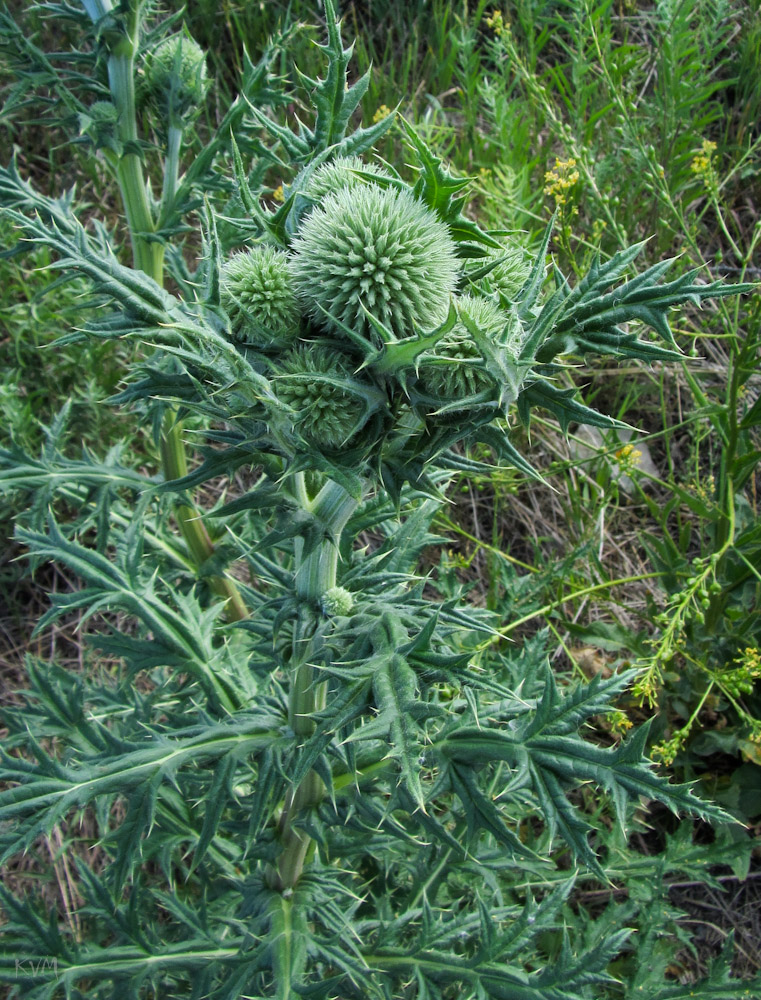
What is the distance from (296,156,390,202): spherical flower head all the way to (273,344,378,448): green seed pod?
355 millimetres

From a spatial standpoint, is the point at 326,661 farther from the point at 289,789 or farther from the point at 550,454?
the point at 550,454

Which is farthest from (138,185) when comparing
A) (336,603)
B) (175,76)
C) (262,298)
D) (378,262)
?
(336,603)

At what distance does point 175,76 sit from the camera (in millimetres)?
2674

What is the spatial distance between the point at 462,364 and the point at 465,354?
0.03 meters

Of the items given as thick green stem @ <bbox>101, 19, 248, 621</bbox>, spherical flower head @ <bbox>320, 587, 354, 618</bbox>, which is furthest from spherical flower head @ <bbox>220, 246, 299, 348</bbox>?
thick green stem @ <bbox>101, 19, 248, 621</bbox>

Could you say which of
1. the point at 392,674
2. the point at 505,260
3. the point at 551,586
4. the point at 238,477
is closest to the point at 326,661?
the point at 392,674

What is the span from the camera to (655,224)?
14.0 ft

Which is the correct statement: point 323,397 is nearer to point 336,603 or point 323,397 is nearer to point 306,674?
point 336,603

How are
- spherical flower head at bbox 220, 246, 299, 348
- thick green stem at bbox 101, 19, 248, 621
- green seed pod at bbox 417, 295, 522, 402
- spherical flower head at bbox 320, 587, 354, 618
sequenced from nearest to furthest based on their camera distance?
green seed pod at bbox 417, 295, 522, 402, spherical flower head at bbox 220, 246, 299, 348, spherical flower head at bbox 320, 587, 354, 618, thick green stem at bbox 101, 19, 248, 621

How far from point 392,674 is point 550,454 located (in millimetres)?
2679

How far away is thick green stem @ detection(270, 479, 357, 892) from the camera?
1871mm

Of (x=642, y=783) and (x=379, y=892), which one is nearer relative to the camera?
(x=642, y=783)

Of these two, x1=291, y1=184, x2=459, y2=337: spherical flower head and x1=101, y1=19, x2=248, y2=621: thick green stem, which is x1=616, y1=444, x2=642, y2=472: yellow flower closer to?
x1=101, y1=19, x2=248, y2=621: thick green stem

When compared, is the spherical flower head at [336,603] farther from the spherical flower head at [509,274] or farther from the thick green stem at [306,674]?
the spherical flower head at [509,274]
